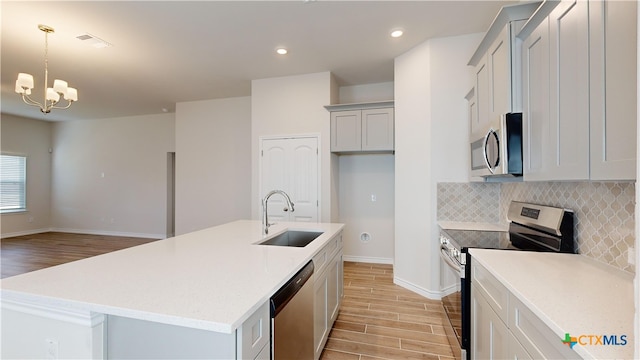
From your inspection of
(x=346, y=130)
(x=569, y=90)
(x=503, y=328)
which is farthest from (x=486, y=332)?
(x=346, y=130)

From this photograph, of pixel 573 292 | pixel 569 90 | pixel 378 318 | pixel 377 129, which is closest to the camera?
pixel 573 292

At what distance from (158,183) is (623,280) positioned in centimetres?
732

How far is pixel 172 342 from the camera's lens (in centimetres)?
98

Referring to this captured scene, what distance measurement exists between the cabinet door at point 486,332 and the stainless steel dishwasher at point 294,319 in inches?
38.4

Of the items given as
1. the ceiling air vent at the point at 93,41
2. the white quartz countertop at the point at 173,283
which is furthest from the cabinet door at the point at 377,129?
the ceiling air vent at the point at 93,41

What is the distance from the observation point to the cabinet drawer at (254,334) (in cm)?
92

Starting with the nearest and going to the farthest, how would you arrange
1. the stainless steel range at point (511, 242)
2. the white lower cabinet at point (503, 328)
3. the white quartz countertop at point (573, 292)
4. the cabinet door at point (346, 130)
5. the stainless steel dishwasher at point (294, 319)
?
the white quartz countertop at point (573, 292)
the white lower cabinet at point (503, 328)
the stainless steel dishwasher at point (294, 319)
the stainless steel range at point (511, 242)
the cabinet door at point (346, 130)

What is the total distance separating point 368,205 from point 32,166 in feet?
28.2

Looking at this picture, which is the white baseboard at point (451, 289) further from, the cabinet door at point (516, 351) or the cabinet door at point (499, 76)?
the cabinet door at point (499, 76)

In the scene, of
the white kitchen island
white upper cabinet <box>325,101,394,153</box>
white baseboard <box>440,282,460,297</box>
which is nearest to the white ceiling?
white upper cabinet <box>325,101,394,153</box>

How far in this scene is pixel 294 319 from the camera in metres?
1.35

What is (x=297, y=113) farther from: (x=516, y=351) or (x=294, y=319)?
(x=516, y=351)

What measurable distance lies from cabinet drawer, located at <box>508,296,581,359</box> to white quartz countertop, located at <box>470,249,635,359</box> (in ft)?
0.13

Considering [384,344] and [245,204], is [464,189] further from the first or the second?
[245,204]
